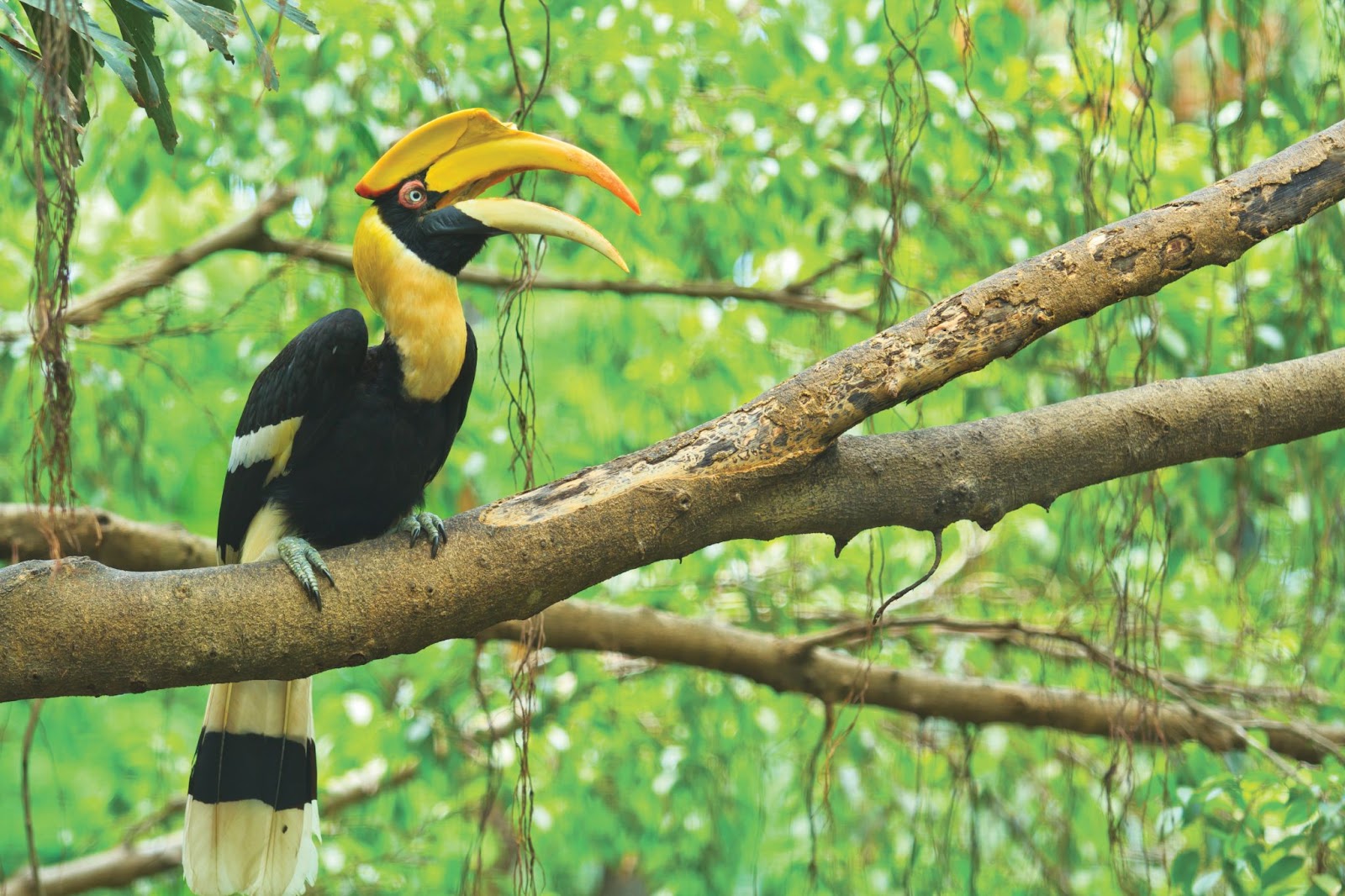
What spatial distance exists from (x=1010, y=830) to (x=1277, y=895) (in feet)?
4.28

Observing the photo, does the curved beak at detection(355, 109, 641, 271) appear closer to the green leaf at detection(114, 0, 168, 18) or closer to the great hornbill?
the great hornbill

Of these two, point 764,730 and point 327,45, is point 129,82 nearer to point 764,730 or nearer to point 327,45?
point 327,45

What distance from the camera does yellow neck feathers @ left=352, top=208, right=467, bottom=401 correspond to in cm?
227

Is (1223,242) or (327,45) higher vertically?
(327,45)

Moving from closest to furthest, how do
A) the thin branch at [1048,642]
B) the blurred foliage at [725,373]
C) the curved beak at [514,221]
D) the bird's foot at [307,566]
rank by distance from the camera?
1. the bird's foot at [307,566]
2. the curved beak at [514,221]
3. the thin branch at [1048,642]
4. the blurred foliage at [725,373]

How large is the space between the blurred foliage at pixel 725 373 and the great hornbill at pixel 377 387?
0.98 metres

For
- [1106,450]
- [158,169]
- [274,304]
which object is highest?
[158,169]

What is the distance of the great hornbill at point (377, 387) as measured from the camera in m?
2.24

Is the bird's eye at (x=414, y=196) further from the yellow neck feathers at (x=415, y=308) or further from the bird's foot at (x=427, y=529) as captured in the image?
the bird's foot at (x=427, y=529)

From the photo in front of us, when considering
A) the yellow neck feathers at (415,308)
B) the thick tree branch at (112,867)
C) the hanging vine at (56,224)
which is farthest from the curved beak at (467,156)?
the thick tree branch at (112,867)

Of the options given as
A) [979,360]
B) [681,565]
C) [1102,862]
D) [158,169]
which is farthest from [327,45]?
[1102,862]

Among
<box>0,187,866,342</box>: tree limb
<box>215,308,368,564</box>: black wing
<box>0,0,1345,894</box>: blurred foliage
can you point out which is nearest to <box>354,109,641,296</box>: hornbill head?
<box>215,308,368,564</box>: black wing

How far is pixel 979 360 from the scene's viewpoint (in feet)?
5.96

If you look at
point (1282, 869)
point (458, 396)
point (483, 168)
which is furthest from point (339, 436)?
point (1282, 869)
